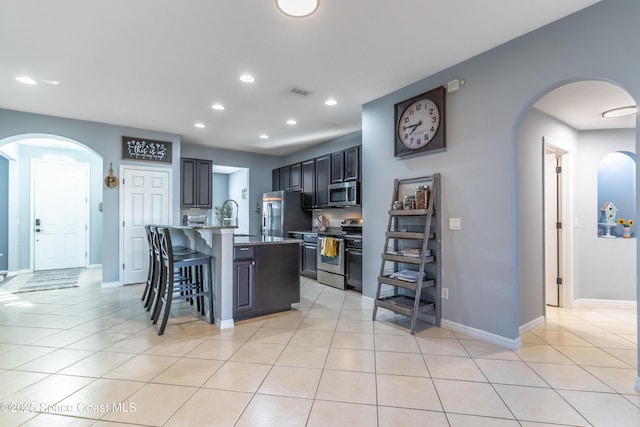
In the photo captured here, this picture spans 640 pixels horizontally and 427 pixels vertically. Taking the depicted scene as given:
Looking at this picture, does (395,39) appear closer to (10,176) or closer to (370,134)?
(370,134)

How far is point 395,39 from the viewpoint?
8.60 ft

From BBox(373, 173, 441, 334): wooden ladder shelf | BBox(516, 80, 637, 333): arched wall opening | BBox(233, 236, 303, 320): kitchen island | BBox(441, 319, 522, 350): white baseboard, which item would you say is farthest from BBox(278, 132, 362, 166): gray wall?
BBox(441, 319, 522, 350): white baseboard

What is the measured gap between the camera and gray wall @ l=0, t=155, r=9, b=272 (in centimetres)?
590

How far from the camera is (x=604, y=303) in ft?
13.0

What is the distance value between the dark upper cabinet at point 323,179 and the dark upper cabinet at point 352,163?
49 centimetres

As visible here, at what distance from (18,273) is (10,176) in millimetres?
1905

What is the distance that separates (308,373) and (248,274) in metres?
1.43

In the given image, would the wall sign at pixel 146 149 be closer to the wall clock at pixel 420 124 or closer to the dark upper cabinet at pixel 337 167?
the dark upper cabinet at pixel 337 167

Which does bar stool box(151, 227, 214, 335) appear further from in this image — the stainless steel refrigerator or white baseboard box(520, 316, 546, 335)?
white baseboard box(520, 316, 546, 335)

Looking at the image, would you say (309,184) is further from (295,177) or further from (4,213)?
(4,213)

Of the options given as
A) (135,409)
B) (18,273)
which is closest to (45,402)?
(135,409)

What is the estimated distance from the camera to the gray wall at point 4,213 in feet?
19.4

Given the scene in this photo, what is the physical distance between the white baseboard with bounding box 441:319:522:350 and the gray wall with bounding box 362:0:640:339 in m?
0.03

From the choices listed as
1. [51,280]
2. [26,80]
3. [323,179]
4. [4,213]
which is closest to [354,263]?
[323,179]
